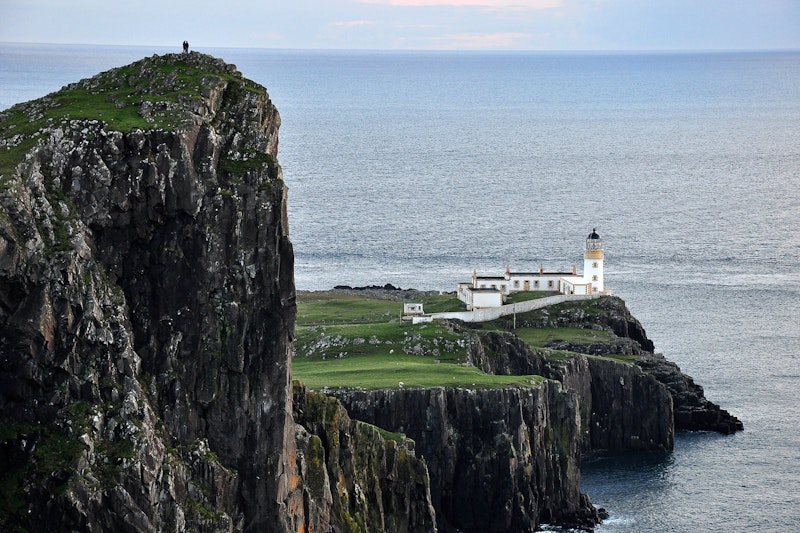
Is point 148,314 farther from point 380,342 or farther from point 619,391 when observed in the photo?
point 619,391

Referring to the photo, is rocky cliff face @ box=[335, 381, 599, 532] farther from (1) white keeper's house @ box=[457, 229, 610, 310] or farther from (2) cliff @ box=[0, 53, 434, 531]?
(1) white keeper's house @ box=[457, 229, 610, 310]

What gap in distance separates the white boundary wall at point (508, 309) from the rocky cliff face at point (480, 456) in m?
35.8

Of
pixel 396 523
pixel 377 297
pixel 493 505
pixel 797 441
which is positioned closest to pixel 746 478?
pixel 797 441

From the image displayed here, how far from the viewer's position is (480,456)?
12738cm

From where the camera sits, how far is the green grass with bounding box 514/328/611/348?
165375mm

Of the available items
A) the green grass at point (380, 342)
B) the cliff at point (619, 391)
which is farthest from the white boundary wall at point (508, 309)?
the green grass at point (380, 342)

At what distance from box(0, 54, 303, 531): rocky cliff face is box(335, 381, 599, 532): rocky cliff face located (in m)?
44.9

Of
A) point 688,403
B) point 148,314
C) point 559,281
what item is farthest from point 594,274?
point 148,314

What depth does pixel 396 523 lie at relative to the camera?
103500 millimetres

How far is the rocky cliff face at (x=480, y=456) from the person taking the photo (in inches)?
4973

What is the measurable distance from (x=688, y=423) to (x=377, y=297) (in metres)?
45.4

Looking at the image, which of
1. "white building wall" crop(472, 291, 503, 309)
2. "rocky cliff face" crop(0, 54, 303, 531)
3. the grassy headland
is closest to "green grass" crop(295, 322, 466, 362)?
the grassy headland

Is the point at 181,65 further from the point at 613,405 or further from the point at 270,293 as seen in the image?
the point at 613,405

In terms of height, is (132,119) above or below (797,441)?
above
